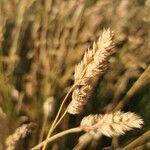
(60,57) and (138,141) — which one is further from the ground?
(60,57)

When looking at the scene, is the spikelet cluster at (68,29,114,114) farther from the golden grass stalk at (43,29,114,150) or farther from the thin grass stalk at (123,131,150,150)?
the thin grass stalk at (123,131,150,150)

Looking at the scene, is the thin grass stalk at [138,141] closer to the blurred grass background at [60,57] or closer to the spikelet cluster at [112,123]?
the blurred grass background at [60,57]

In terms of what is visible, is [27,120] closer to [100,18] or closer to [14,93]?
[14,93]

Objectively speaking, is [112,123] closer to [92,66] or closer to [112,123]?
[112,123]

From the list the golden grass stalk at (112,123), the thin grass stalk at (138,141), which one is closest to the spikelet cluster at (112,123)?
the golden grass stalk at (112,123)

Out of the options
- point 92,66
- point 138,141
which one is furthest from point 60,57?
point 92,66

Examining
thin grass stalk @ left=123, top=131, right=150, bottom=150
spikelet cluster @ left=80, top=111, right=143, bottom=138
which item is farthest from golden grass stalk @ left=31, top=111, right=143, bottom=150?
thin grass stalk @ left=123, top=131, right=150, bottom=150

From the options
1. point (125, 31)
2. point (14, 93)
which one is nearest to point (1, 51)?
point (14, 93)
